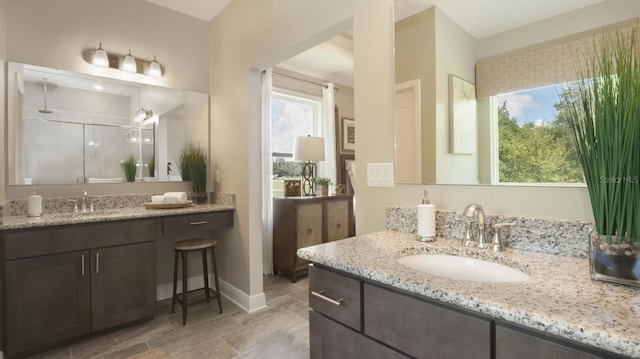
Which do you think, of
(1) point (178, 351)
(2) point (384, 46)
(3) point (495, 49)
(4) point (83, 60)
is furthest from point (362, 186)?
(4) point (83, 60)

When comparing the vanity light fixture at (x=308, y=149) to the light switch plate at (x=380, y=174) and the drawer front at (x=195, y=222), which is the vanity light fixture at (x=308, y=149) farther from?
the light switch plate at (x=380, y=174)

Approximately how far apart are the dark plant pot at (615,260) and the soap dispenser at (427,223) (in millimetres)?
537

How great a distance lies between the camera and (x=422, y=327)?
32.5 inches

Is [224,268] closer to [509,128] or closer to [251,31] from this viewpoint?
[251,31]

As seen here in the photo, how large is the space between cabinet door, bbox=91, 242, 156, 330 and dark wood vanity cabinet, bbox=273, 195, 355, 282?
4.59 ft

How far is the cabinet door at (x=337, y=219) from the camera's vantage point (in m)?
3.73

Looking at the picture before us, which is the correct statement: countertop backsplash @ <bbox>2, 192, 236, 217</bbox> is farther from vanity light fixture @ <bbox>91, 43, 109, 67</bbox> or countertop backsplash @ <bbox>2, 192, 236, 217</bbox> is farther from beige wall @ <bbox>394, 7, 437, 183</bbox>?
beige wall @ <bbox>394, 7, 437, 183</bbox>

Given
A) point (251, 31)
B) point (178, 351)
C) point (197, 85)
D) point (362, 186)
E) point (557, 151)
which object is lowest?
point (178, 351)

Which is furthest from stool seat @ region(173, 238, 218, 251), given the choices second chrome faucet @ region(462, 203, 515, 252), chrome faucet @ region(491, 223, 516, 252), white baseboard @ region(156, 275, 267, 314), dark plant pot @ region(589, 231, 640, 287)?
dark plant pot @ region(589, 231, 640, 287)

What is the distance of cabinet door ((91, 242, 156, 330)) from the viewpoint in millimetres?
2197

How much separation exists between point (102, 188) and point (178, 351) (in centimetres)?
159

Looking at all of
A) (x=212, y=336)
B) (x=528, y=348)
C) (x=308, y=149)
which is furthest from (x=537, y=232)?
(x=308, y=149)

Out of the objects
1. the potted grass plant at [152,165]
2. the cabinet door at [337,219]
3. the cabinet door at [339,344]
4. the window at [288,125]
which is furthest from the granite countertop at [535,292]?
the window at [288,125]

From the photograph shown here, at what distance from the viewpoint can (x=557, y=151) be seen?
1.09 m
